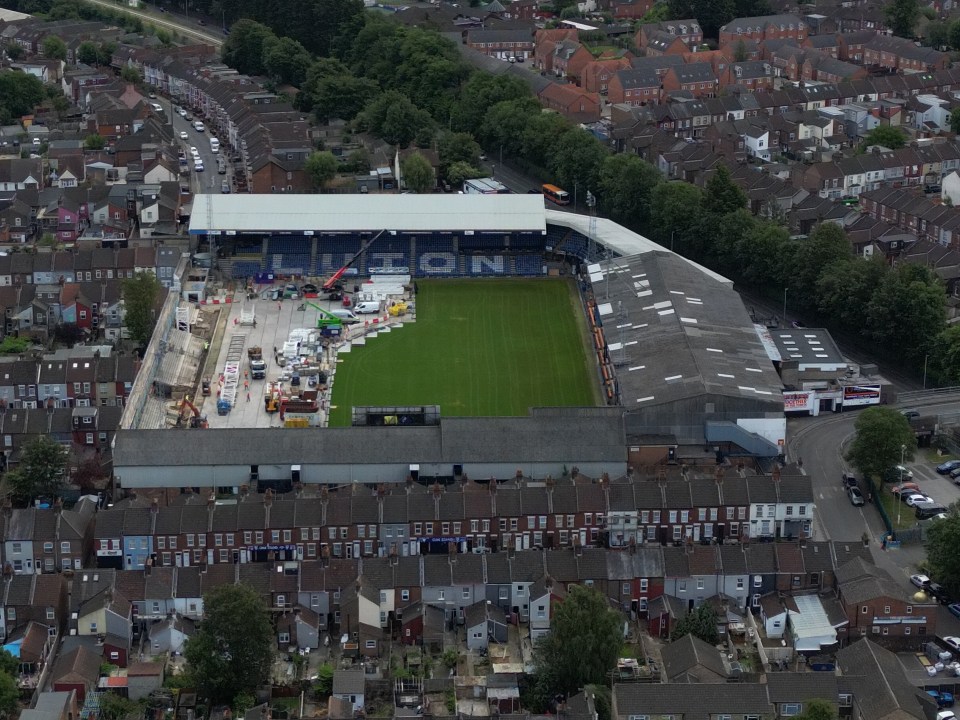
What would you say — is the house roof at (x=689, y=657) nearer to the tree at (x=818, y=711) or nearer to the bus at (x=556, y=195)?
the tree at (x=818, y=711)

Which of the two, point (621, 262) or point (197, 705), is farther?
point (621, 262)

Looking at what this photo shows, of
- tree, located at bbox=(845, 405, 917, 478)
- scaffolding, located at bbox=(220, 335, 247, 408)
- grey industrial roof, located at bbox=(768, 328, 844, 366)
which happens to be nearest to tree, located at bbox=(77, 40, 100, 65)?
scaffolding, located at bbox=(220, 335, 247, 408)

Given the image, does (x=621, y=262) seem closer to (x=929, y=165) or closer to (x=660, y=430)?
(x=660, y=430)

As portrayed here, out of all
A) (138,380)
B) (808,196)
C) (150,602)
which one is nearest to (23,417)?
(138,380)

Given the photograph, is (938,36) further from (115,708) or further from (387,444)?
(115,708)

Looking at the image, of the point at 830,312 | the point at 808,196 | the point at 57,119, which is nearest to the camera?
the point at 830,312

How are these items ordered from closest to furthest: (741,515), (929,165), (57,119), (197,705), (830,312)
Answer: (197,705) < (741,515) < (830,312) < (929,165) < (57,119)
